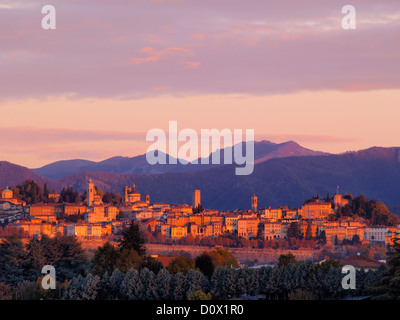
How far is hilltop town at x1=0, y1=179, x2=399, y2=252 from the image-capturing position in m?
107

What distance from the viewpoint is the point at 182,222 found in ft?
376

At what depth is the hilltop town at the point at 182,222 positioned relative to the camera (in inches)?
4203

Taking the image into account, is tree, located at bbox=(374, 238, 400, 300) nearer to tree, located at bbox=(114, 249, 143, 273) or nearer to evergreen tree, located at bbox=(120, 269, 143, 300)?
evergreen tree, located at bbox=(120, 269, 143, 300)

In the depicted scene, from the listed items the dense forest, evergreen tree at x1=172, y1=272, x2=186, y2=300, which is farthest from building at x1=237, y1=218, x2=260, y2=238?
evergreen tree at x1=172, y1=272, x2=186, y2=300

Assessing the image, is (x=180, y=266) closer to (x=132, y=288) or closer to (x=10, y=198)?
(x=132, y=288)

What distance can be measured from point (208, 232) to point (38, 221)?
19.3 metres

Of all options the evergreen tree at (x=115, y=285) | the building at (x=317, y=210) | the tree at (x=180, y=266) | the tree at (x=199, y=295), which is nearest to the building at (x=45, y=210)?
the building at (x=317, y=210)

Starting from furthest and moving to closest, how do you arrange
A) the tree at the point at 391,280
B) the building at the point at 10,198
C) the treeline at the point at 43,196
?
the treeline at the point at 43,196 → the building at the point at 10,198 → the tree at the point at 391,280

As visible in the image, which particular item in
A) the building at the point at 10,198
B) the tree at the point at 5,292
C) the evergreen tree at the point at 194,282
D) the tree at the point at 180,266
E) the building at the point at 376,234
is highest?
the building at the point at 10,198

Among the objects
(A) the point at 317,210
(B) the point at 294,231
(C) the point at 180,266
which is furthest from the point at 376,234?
(C) the point at 180,266

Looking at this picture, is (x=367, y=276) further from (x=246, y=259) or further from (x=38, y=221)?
(x=38, y=221)

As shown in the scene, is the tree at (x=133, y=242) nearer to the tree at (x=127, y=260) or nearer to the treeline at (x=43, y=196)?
the tree at (x=127, y=260)

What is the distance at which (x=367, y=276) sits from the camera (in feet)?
118

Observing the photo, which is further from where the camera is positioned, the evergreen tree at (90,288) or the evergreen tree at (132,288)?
the evergreen tree at (132,288)
